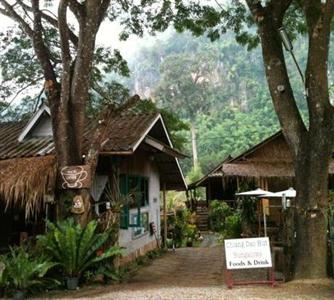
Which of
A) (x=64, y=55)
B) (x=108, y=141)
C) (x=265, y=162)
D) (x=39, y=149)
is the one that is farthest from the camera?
(x=265, y=162)

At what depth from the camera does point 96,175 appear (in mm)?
12055

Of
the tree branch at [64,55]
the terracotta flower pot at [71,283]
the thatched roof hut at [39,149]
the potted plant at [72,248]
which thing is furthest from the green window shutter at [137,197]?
the terracotta flower pot at [71,283]

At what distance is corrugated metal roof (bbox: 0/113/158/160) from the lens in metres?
11.4

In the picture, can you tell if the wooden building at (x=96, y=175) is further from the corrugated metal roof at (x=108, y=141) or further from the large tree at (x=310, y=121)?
the large tree at (x=310, y=121)

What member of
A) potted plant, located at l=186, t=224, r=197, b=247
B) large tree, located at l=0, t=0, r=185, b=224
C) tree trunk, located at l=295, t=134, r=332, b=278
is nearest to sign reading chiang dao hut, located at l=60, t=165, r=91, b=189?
large tree, located at l=0, t=0, r=185, b=224

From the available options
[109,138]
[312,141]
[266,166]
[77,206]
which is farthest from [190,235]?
[312,141]

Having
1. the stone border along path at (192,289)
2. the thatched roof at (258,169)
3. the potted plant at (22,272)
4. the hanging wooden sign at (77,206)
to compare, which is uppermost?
the thatched roof at (258,169)

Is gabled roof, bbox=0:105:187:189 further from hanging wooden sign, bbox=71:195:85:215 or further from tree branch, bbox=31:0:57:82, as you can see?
tree branch, bbox=31:0:57:82

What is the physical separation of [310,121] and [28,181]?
5.65m

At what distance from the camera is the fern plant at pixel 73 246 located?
360 inches

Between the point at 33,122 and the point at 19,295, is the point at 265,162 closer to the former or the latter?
the point at 33,122

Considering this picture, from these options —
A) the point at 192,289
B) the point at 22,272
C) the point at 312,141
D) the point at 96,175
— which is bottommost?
the point at 192,289

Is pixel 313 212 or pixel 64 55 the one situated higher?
pixel 64 55

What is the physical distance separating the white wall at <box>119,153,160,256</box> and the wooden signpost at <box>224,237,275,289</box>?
466 cm
